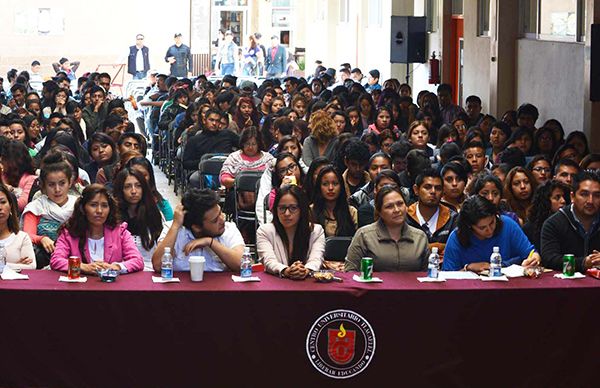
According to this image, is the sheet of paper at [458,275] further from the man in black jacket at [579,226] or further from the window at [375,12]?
the window at [375,12]

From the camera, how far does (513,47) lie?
22.1 metres

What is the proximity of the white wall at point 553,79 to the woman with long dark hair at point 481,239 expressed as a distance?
27.6 ft

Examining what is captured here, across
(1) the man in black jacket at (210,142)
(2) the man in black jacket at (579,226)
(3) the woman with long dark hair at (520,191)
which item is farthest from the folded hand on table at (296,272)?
(1) the man in black jacket at (210,142)

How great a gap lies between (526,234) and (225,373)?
332cm

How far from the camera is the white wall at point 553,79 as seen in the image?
730 inches

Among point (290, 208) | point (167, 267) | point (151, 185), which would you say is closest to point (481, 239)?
point (290, 208)

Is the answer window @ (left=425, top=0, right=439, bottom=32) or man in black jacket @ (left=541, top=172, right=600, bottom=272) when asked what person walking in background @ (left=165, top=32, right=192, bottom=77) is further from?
man in black jacket @ (left=541, top=172, right=600, bottom=272)

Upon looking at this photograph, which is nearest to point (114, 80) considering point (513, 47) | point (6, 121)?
point (513, 47)

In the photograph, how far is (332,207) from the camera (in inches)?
452

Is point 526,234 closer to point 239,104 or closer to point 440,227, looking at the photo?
point 440,227

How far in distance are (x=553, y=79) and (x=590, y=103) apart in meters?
2.41

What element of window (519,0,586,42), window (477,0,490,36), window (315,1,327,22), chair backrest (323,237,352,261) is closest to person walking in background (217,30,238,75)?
window (315,1,327,22)

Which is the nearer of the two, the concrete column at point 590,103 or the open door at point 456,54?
the concrete column at point 590,103

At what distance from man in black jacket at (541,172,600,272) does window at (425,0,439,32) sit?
60.3ft
